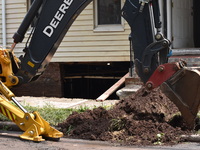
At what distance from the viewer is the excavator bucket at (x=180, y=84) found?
6.55m

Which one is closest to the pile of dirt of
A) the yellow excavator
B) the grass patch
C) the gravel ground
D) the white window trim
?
the gravel ground

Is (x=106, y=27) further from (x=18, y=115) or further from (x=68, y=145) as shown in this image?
(x=68, y=145)

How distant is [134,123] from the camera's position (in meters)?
Answer: 7.02

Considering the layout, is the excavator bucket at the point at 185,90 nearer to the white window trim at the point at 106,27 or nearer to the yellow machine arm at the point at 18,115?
the yellow machine arm at the point at 18,115

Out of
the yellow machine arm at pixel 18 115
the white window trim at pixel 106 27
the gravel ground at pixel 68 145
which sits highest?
the white window trim at pixel 106 27

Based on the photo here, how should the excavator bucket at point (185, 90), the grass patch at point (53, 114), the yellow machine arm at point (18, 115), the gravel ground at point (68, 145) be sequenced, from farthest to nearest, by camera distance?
the grass patch at point (53, 114), the yellow machine arm at point (18, 115), the excavator bucket at point (185, 90), the gravel ground at point (68, 145)

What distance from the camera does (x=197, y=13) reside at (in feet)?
48.9

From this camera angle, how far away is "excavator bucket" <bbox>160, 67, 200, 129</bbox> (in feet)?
21.5

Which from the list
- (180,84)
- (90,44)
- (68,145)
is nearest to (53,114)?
(68,145)

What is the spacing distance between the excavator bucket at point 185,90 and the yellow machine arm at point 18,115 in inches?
75.2

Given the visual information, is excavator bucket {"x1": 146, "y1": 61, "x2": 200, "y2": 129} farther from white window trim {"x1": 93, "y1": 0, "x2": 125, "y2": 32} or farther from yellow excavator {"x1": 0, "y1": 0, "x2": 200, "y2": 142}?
white window trim {"x1": 93, "y1": 0, "x2": 125, "y2": 32}

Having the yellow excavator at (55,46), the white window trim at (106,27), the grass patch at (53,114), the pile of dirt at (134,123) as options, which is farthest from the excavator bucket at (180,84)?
the white window trim at (106,27)

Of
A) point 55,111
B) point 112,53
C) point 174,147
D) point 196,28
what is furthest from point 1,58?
point 196,28

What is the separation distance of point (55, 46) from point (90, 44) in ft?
22.5
